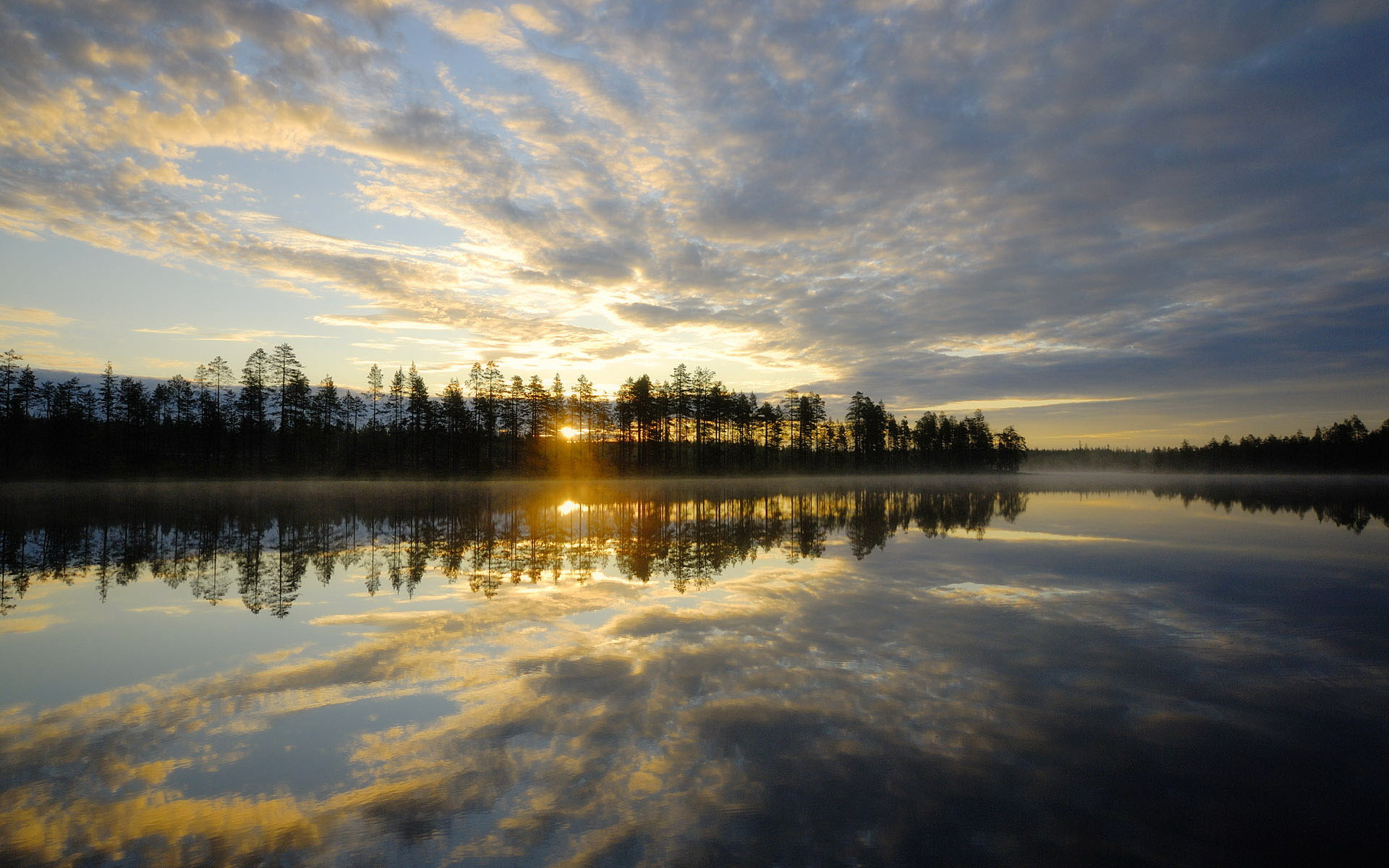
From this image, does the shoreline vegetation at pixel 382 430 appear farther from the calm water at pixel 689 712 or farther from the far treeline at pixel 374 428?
the calm water at pixel 689 712

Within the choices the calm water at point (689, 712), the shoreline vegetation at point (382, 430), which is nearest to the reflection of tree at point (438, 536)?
the calm water at point (689, 712)

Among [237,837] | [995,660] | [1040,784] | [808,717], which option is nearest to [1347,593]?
[995,660]

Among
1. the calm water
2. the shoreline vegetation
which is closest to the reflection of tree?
the calm water

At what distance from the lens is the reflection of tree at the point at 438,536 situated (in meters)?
16.0

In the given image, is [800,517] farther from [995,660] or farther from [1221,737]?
[1221,737]

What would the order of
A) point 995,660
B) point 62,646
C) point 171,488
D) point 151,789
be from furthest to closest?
point 171,488
point 62,646
point 995,660
point 151,789

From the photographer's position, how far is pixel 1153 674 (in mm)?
8812

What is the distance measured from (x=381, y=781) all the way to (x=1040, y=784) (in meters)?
6.34

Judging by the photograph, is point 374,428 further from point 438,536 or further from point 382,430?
point 438,536

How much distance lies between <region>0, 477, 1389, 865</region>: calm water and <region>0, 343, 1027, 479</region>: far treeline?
79.6 m

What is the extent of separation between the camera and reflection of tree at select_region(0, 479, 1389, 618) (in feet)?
52.3

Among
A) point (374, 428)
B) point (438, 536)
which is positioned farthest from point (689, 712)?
point (374, 428)

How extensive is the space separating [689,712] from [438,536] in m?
19.9

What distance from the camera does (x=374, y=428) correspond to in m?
101
